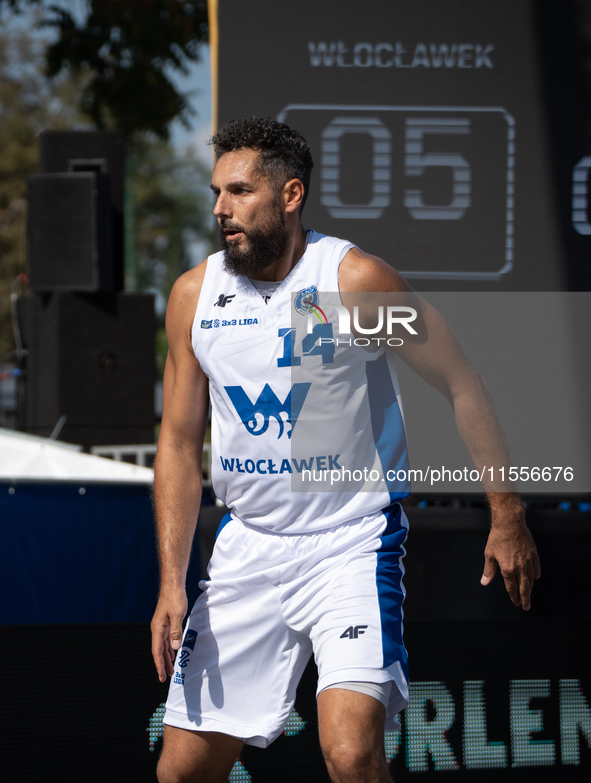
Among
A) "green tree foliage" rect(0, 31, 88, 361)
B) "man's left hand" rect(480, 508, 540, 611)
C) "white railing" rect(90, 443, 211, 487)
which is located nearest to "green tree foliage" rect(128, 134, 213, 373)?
"green tree foliage" rect(0, 31, 88, 361)

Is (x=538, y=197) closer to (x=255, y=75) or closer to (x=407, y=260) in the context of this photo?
(x=407, y=260)

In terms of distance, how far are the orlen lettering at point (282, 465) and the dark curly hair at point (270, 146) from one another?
0.76 metres

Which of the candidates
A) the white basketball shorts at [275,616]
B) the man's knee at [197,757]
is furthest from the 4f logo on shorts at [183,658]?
the man's knee at [197,757]

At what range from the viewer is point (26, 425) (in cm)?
737

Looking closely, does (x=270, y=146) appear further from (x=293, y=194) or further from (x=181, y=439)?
(x=181, y=439)

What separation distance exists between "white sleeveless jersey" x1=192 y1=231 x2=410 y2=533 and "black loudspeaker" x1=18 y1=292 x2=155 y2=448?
14.7 ft

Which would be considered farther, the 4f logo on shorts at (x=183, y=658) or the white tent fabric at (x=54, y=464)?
the white tent fabric at (x=54, y=464)

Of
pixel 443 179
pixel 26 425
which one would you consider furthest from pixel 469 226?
pixel 26 425

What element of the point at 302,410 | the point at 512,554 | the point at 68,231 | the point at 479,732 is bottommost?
the point at 479,732

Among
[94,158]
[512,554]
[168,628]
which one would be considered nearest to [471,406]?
[512,554]

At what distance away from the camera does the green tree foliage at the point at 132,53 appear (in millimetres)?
11336

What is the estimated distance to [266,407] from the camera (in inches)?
97.0

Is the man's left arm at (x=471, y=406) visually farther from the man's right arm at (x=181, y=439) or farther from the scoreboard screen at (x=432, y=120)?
the scoreboard screen at (x=432, y=120)

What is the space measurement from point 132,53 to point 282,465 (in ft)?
35.3
